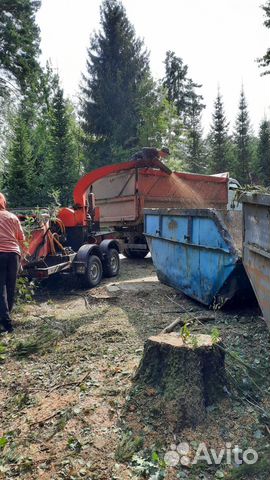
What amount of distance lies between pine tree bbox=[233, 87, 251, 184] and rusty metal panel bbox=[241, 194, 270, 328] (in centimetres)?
3012

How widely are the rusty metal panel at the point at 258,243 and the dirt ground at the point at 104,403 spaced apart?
533 millimetres

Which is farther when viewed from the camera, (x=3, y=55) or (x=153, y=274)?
(x=3, y=55)

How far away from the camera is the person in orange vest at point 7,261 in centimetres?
489

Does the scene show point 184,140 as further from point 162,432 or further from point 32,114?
point 162,432

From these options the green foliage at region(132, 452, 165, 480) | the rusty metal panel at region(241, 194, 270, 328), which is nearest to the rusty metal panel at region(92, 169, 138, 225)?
the rusty metal panel at region(241, 194, 270, 328)

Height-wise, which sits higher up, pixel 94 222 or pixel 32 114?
pixel 32 114

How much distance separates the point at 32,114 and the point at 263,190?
21.8 meters

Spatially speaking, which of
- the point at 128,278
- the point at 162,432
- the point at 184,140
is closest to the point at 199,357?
the point at 162,432

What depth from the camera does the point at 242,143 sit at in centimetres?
3481

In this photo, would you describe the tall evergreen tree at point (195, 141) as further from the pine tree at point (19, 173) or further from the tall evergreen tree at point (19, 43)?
the pine tree at point (19, 173)

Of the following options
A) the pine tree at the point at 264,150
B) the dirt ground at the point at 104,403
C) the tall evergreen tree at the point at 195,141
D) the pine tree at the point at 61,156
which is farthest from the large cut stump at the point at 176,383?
the tall evergreen tree at the point at 195,141

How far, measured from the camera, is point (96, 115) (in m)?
23.5

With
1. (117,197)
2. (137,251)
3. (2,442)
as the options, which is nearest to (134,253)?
(137,251)

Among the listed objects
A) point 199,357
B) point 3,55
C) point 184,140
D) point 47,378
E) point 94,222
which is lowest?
point 47,378
